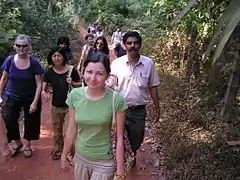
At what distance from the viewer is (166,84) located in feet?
27.3

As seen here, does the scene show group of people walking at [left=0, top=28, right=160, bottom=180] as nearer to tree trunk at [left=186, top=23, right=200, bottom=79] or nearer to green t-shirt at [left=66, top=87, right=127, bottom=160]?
green t-shirt at [left=66, top=87, right=127, bottom=160]

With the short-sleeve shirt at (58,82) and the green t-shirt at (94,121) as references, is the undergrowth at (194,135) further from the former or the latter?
the green t-shirt at (94,121)

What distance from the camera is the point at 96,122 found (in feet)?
8.64

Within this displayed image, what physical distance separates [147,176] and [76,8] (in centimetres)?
2691

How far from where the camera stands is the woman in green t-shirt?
2625 millimetres

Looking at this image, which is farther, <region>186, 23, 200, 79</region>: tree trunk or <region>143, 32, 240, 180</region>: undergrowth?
<region>186, 23, 200, 79</region>: tree trunk

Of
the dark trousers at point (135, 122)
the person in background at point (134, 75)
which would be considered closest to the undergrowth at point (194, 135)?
the dark trousers at point (135, 122)

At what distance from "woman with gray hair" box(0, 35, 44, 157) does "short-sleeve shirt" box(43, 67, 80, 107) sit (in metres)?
0.13

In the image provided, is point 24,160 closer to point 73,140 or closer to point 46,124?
point 46,124

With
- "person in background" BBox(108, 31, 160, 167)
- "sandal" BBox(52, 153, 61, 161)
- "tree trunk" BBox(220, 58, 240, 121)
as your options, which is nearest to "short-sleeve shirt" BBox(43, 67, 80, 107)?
"person in background" BBox(108, 31, 160, 167)

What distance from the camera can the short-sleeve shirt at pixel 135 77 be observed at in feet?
13.4

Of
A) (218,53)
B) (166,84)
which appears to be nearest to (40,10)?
(166,84)

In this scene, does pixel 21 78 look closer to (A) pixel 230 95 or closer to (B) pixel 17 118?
(B) pixel 17 118

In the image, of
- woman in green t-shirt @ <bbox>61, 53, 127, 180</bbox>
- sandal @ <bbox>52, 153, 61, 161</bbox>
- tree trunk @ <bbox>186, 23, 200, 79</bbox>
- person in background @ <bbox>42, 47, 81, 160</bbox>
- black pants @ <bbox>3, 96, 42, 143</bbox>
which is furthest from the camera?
tree trunk @ <bbox>186, 23, 200, 79</bbox>
